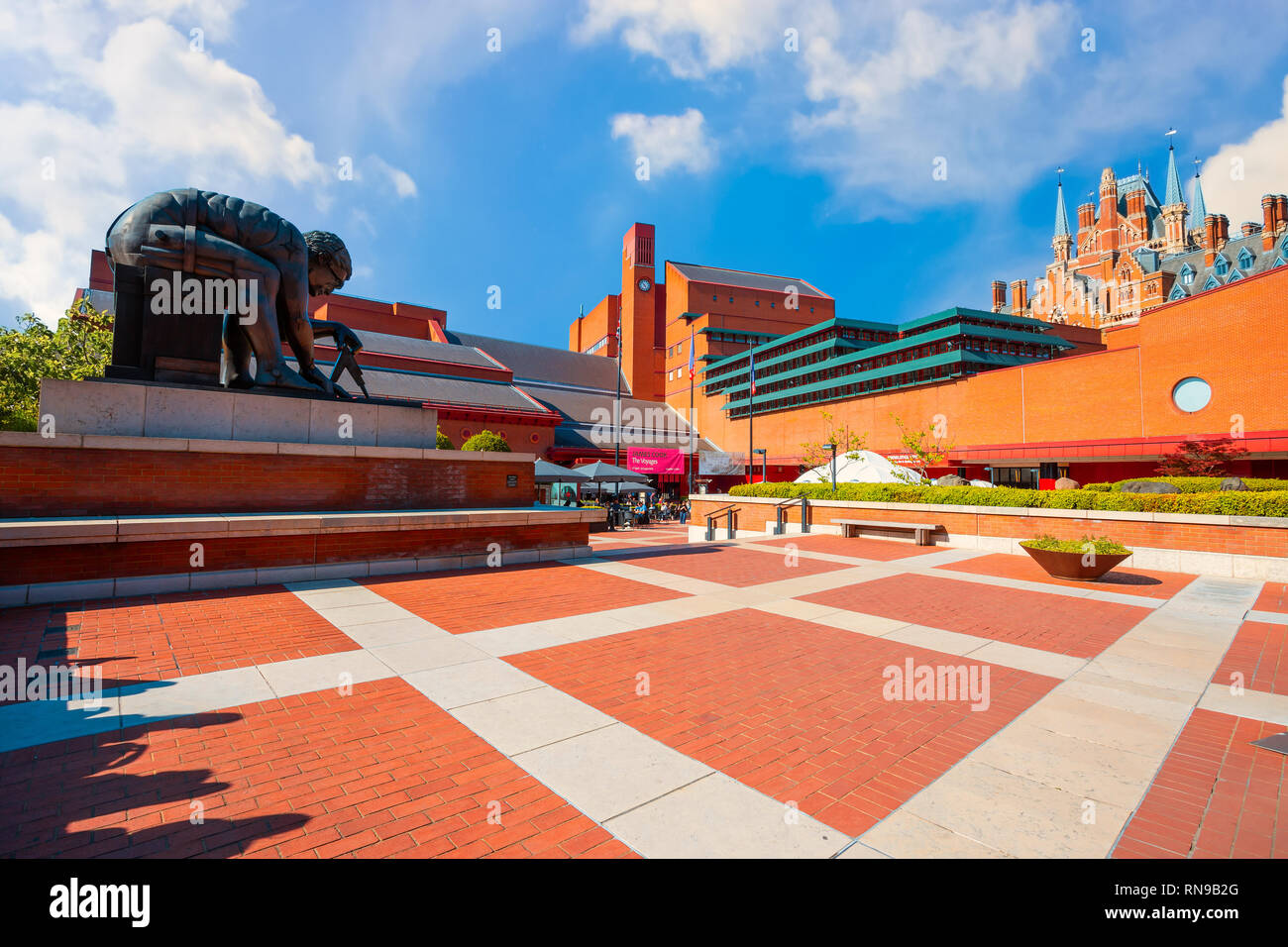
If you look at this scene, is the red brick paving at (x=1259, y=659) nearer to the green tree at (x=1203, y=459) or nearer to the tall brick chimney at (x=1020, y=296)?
the green tree at (x=1203, y=459)

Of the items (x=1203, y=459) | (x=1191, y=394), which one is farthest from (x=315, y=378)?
(x=1191, y=394)

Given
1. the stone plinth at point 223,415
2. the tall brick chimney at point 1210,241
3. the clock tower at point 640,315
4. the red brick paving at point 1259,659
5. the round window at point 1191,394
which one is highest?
the tall brick chimney at point 1210,241

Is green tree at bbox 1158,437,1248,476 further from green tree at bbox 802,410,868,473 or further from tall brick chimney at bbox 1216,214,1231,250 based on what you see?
tall brick chimney at bbox 1216,214,1231,250

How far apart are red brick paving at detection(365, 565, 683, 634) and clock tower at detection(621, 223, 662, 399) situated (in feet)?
185

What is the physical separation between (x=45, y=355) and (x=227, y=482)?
24688 mm

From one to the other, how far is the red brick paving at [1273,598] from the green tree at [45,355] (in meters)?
33.0

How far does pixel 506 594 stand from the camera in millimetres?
8281

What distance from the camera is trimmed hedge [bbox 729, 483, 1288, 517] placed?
1084cm

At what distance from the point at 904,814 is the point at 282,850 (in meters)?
3.09

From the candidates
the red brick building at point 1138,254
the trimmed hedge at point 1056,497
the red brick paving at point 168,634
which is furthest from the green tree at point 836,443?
the red brick building at point 1138,254

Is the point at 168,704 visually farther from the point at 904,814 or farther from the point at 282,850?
the point at 904,814

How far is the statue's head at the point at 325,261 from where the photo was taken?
10.9 metres

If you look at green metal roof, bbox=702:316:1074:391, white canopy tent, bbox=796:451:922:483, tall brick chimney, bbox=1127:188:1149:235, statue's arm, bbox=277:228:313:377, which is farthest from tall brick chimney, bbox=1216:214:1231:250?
statue's arm, bbox=277:228:313:377

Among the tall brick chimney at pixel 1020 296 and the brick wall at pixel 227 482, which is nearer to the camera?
the brick wall at pixel 227 482
